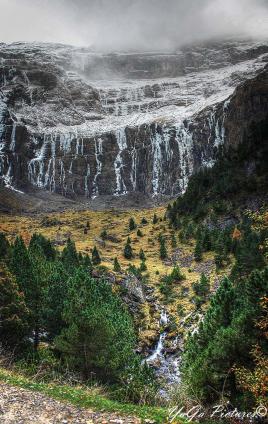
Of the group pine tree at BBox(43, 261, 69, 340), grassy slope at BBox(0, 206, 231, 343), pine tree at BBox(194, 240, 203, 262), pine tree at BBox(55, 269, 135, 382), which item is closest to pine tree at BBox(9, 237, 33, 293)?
pine tree at BBox(43, 261, 69, 340)

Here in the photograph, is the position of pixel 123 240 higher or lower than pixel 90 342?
higher

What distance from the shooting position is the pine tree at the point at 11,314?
98.5 ft

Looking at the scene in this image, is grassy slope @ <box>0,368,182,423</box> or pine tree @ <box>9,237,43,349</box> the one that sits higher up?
pine tree @ <box>9,237,43,349</box>

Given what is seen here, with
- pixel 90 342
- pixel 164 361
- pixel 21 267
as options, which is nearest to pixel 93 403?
pixel 90 342

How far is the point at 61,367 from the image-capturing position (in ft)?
86.8

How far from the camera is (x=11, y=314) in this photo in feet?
100

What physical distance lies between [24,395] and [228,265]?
58.5 m

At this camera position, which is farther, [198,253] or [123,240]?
[123,240]

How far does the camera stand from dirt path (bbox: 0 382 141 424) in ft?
48.0

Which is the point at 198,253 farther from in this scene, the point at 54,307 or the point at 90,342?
the point at 90,342

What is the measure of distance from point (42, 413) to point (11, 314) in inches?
637

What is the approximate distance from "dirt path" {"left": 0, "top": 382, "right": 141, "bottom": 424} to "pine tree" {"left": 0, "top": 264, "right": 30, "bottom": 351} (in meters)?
13.6

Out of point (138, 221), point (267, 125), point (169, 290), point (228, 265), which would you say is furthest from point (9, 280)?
point (138, 221)

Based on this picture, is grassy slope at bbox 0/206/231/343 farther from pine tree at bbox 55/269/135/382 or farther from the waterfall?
pine tree at bbox 55/269/135/382
